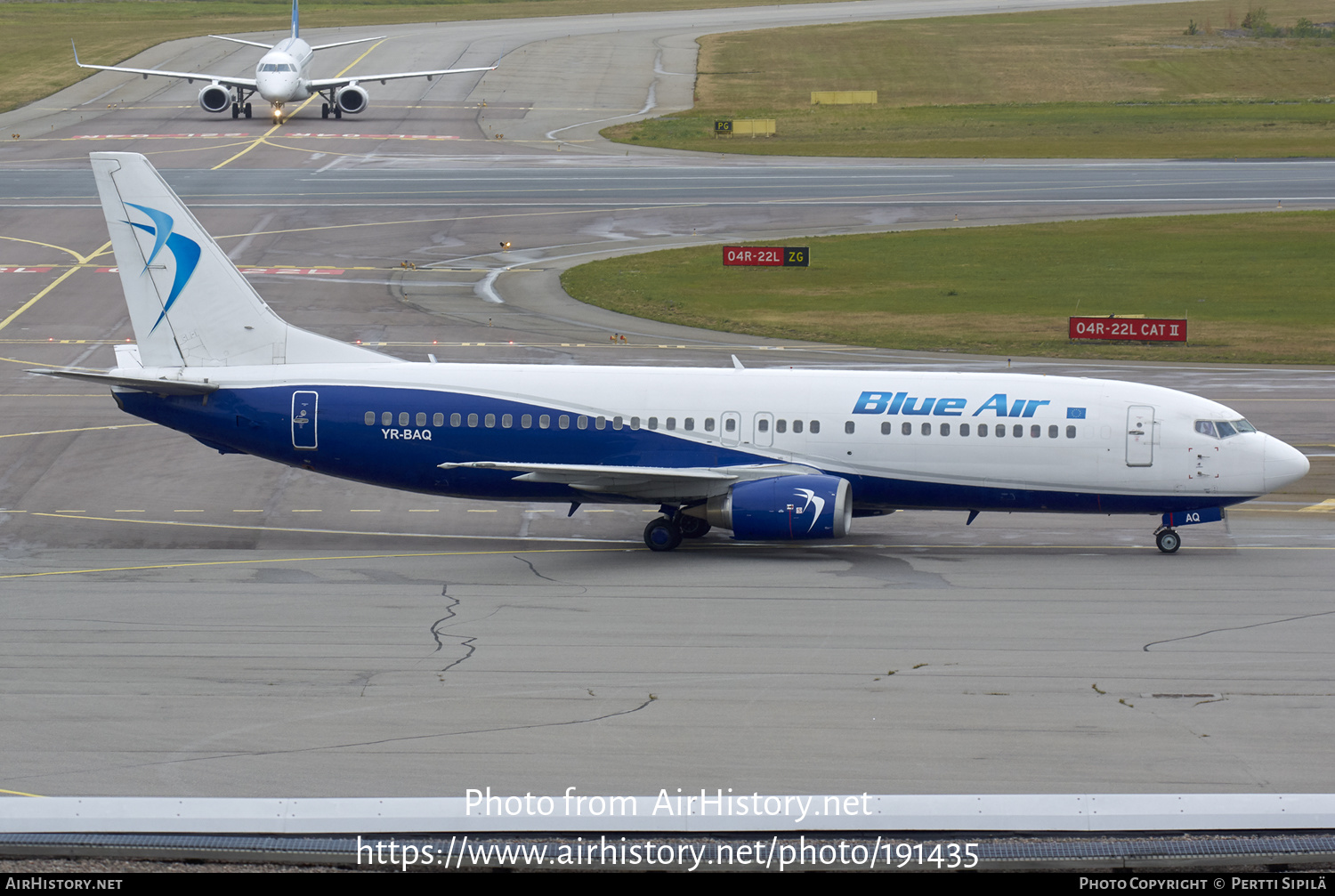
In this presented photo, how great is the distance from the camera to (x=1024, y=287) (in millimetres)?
64312

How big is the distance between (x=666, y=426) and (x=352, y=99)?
3474 inches

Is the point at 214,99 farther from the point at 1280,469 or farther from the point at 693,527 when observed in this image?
the point at 1280,469

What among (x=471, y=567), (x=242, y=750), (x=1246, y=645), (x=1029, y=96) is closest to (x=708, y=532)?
(x=471, y=567)

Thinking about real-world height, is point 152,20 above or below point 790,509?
above

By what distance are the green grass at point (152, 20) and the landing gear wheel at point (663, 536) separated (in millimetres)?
101293

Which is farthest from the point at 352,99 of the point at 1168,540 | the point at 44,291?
the point at 1168,540

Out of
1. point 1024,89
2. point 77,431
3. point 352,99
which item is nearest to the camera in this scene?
point 77,431

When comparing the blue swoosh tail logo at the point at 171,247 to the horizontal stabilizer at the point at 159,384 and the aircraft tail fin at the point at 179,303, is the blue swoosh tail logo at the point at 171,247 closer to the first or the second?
the aircraft tail fin at the point at 179,303

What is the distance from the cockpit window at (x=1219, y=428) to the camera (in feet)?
105

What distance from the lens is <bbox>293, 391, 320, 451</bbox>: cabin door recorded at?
33.1 meters

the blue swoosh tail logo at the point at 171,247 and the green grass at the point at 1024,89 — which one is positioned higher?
the green grass at the point at 1024,89

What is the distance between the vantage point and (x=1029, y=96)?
125 m

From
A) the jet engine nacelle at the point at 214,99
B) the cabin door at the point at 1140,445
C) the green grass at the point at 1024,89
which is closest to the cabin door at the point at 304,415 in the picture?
the cabin door at the point at 1140,445
